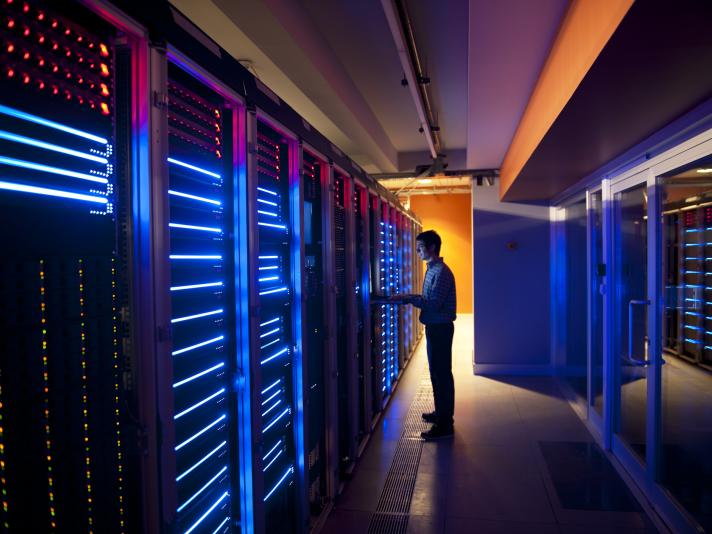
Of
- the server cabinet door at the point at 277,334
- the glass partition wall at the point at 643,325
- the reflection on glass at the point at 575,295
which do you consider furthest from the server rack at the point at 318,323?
the reflection on glass at the point at 575,295

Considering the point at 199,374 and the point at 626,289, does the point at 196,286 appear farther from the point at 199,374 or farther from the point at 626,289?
the point at 626,289

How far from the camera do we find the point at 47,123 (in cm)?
90

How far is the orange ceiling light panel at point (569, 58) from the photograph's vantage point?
1.55m

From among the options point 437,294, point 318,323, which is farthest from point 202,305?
point 437,294

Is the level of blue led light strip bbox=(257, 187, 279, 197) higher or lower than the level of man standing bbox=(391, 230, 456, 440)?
higher

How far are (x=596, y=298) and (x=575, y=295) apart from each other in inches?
77.1

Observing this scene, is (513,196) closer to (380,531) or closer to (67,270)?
(380,531)

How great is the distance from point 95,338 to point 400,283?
5324 millimetres

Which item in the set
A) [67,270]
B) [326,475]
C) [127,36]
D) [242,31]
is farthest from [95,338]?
[242,31]

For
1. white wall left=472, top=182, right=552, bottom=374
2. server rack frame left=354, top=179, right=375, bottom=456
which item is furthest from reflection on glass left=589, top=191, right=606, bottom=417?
server rack frame left=354, top=179, right=375, bottom=456

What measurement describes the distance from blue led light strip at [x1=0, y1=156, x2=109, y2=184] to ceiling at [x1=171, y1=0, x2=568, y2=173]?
187cm

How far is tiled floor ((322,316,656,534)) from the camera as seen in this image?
8.95ft

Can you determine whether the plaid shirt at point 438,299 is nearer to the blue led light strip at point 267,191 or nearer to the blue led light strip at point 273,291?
the blue led light strip at point 273,291

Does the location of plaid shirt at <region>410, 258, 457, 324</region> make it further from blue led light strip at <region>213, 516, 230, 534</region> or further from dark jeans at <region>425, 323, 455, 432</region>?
blue led light strip at <region>213, 516, 230, 534</region>
